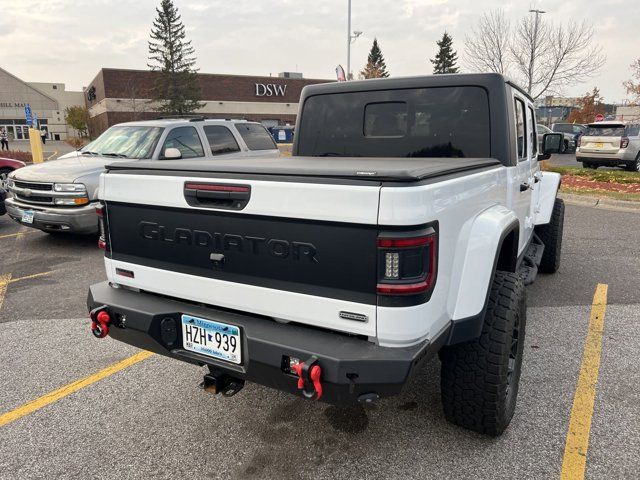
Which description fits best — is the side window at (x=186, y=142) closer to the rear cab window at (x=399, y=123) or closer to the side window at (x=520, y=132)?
the rear cab window at (x=399, y=123)

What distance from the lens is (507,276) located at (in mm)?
2807

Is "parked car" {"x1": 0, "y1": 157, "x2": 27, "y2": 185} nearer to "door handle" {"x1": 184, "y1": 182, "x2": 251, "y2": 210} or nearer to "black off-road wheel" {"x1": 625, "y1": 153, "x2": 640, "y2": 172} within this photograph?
"door handle" {"x1": 184, "y1": 182, "x2": 251, "y2": 210}

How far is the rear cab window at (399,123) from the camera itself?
338cm

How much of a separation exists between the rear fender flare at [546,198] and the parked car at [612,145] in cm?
1198

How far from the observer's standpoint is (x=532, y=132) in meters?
4.50

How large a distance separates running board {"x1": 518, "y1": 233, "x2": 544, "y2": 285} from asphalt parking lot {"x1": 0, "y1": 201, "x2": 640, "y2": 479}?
48 centimetres

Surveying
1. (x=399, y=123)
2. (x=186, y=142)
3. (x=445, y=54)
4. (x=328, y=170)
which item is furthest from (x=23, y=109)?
(x=328, y=170)

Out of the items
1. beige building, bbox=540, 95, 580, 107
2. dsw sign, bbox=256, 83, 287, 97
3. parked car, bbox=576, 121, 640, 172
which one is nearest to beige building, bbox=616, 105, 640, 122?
beige building, bbox=540, 95, 580, 107

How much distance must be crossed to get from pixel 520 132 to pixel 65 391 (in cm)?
383

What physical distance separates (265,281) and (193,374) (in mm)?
1567

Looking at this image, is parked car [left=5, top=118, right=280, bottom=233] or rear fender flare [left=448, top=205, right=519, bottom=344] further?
parked car [left=5, top=118, right=280, bottom=233]

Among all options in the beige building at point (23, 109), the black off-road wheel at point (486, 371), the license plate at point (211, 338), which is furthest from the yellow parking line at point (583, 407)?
the beige building at point (23, 109)

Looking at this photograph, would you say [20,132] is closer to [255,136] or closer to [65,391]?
[255,136]

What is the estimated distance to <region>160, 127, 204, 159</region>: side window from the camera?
7.27 meters
